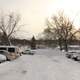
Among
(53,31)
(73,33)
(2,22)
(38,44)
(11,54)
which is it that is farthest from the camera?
(38,44)

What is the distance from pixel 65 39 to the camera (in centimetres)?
8862

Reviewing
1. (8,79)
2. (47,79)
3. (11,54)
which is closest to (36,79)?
(47,79)

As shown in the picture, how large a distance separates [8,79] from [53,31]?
7977 centimetres

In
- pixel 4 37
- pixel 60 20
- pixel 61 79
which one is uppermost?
pixel 60 20

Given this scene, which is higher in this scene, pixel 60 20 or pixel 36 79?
pixel 60 20

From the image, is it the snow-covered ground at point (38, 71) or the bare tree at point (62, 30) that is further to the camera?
the bare tree at point (62, 30)

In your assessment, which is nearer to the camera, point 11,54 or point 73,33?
point 11,54

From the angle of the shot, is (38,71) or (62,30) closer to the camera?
(38,71)

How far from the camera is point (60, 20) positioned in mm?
90500

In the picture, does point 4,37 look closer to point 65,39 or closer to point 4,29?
point 4,29

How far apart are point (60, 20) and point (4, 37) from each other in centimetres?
2060

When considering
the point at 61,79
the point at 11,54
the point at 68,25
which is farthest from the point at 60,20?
the point at 61,79

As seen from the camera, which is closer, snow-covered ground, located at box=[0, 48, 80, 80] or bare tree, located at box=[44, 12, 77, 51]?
snow-covered ground, located at box=[0, 48, 80, 80]

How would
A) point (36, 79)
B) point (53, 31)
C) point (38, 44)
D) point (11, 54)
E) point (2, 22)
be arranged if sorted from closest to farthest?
point (36, 79) < point (11, 54) < point (2, 22) < point (53, 31) < point (38, 44)
